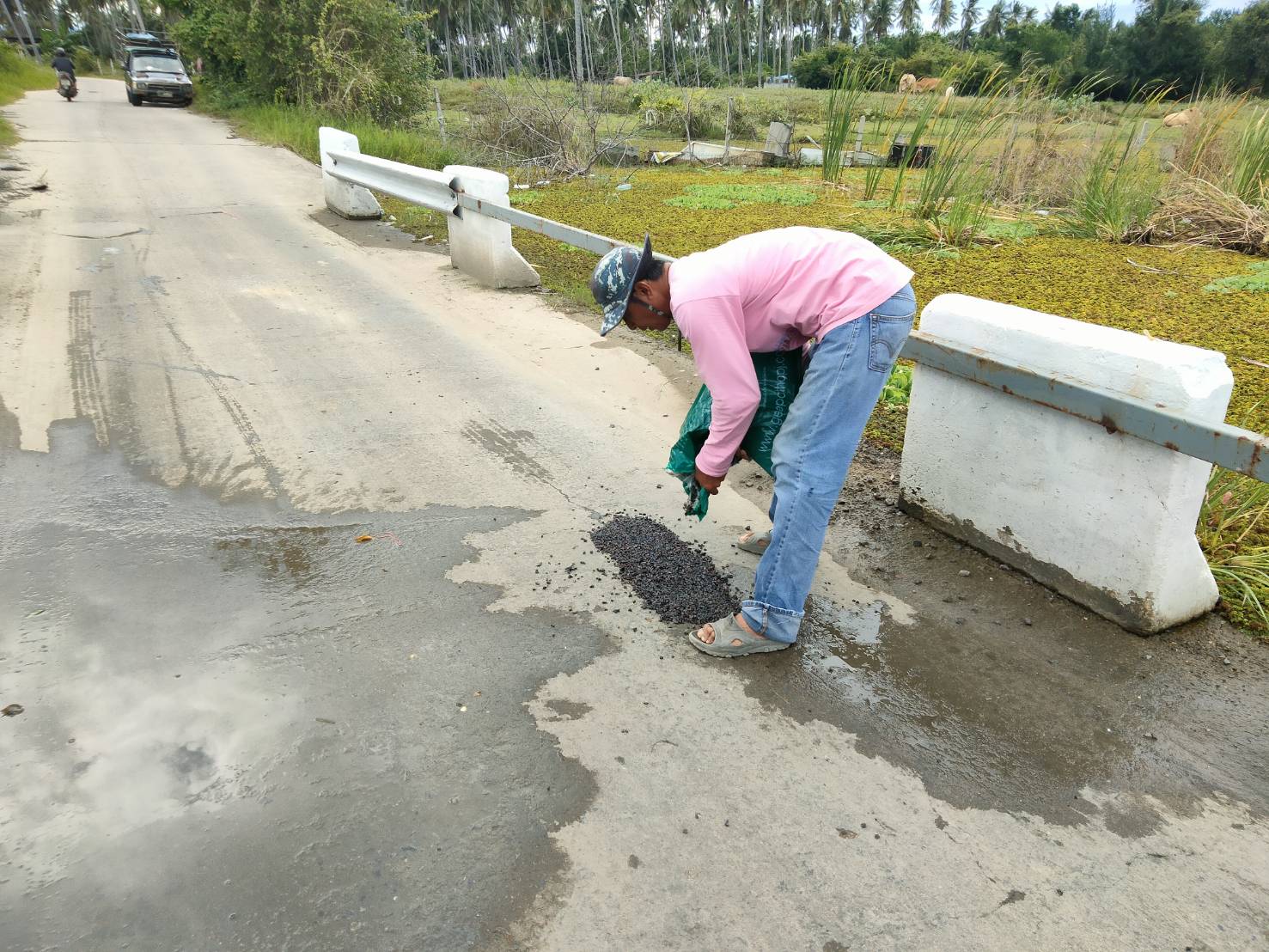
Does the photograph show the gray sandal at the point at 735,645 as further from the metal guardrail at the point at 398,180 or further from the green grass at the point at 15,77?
the green grass at the point at 15,77

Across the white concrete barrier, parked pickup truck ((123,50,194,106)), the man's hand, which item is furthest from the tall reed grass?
parked pickup truck ((123,50,194,106))

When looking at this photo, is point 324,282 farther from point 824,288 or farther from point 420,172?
point 824,288

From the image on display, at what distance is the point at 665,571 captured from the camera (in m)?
3.65

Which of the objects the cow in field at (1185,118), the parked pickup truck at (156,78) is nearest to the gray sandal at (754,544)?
the cow in field at (1185,118)

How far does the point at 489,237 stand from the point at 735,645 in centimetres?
547

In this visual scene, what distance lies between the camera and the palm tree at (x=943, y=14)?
89000mm

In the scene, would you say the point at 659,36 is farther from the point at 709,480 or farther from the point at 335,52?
the point at 709,480

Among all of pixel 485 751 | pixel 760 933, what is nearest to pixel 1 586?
pixel 485 751

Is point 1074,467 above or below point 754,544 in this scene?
above

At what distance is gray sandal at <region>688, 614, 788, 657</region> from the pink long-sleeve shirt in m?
0.77

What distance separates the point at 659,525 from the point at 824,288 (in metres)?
1.52

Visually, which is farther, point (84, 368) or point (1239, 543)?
point (84, 368)

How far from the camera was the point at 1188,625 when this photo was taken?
326cm

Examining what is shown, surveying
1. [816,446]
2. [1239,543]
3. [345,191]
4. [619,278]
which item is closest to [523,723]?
[816,446]
